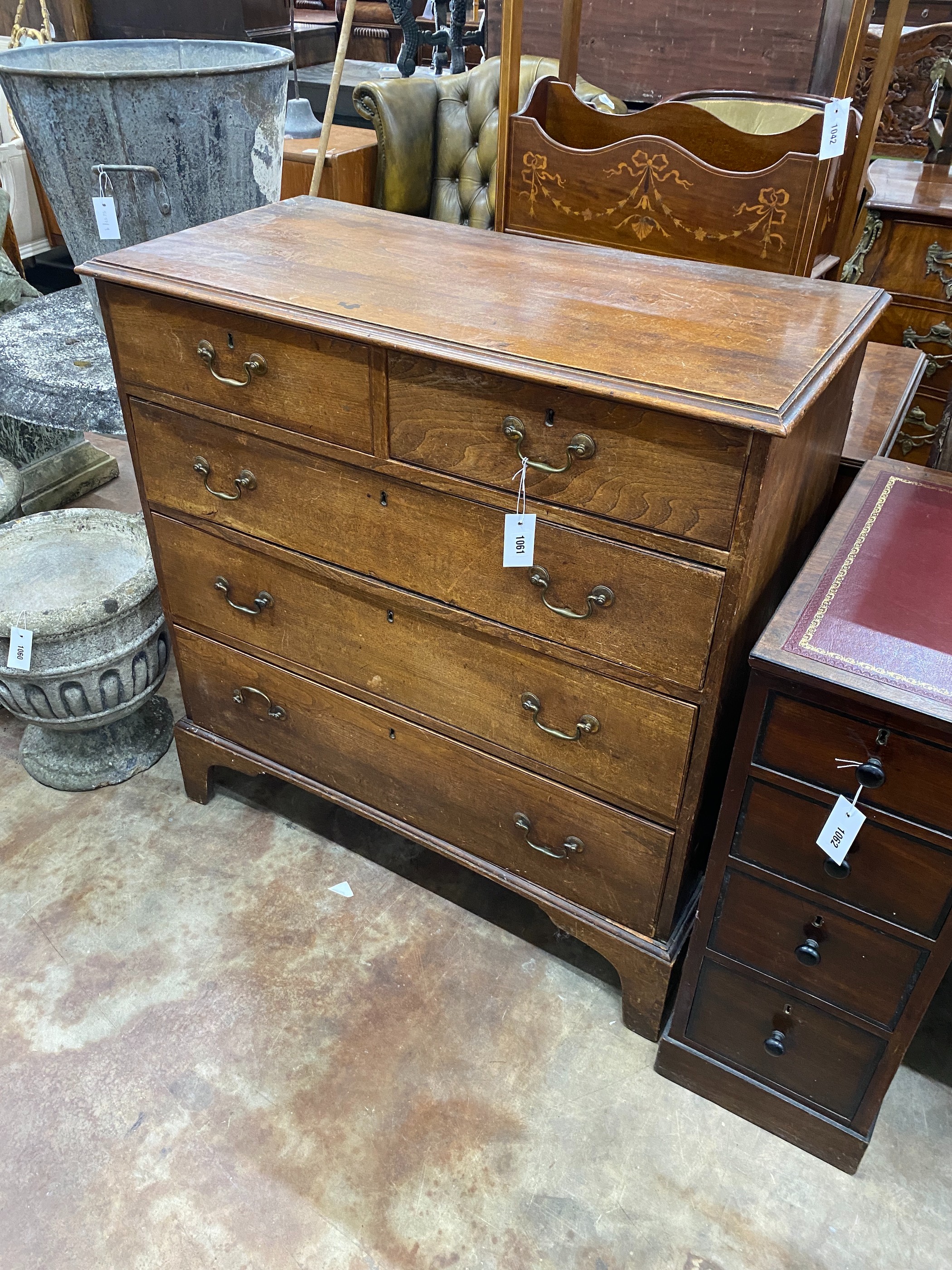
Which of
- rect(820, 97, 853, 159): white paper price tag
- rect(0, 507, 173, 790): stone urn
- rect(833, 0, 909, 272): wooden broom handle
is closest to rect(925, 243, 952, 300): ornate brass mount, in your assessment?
rect(833, 0, 909, 272): wooden broom handle

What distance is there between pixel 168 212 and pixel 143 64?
677 millimetres

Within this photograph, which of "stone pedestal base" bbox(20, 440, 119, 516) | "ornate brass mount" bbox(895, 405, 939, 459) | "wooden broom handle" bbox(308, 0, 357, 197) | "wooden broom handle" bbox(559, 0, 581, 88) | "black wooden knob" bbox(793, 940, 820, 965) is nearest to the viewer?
"black wooden knob" bbox(793, 940, 820, 965)

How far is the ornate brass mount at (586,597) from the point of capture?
128cm

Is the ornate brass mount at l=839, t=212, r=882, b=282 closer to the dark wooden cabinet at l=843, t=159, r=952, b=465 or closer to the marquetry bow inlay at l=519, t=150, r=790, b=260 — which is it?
the dark wooden cabinet at l=843, t=159, r=952, b=465

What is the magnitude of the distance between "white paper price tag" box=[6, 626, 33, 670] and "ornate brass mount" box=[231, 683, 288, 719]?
1.48ft

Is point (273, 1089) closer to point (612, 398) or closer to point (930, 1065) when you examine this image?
point (930, 1065)

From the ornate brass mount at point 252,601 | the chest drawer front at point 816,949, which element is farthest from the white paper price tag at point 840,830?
the ornate brass mount at point 252,601

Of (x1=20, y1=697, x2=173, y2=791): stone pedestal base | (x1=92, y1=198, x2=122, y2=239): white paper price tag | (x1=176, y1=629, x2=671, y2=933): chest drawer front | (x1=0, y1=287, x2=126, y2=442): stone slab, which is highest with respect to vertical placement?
(x1=92, y1=198, x2=122, y2=239): white paper price tag

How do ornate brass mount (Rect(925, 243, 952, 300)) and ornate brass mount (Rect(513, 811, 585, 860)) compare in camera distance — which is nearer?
ornate brass mount (Rect(513, 811, 585, 860))

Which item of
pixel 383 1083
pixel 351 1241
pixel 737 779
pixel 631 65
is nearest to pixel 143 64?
pixel 631 65

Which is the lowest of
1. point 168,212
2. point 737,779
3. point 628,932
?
point 628,932

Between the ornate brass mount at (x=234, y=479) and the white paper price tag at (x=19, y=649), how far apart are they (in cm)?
58

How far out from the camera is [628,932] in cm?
160

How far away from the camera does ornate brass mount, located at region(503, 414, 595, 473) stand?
1.18 meters
